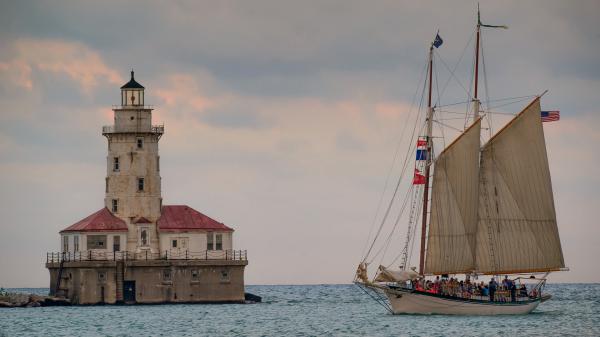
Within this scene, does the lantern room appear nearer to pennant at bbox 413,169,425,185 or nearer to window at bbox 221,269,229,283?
window at bbox 221,269,229,283

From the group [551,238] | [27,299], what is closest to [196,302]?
[27,299]

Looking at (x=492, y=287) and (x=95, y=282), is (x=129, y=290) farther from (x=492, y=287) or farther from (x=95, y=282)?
(x=492, y=287)

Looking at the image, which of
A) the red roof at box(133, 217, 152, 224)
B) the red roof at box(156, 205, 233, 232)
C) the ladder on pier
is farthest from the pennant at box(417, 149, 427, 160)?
the red roof at box(133, 217, 152, 224)

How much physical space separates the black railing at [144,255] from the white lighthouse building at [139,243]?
0.24ft

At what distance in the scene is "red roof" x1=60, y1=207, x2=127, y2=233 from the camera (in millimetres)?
105438

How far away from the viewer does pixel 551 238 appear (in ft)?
281

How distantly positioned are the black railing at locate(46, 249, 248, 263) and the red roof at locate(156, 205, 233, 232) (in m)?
1.75

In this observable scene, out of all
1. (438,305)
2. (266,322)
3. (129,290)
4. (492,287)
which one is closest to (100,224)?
(129,290)

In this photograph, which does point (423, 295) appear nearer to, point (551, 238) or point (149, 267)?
point (551, 238)

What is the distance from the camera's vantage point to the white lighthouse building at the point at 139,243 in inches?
4099

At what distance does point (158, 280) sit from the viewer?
4114 inches

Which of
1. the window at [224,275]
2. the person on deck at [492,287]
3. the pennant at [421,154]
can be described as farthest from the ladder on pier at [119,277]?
the person on deck at [492,287]

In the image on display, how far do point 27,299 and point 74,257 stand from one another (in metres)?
7.12

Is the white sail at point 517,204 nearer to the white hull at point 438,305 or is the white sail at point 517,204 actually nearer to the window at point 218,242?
the white hull at point 438,305
